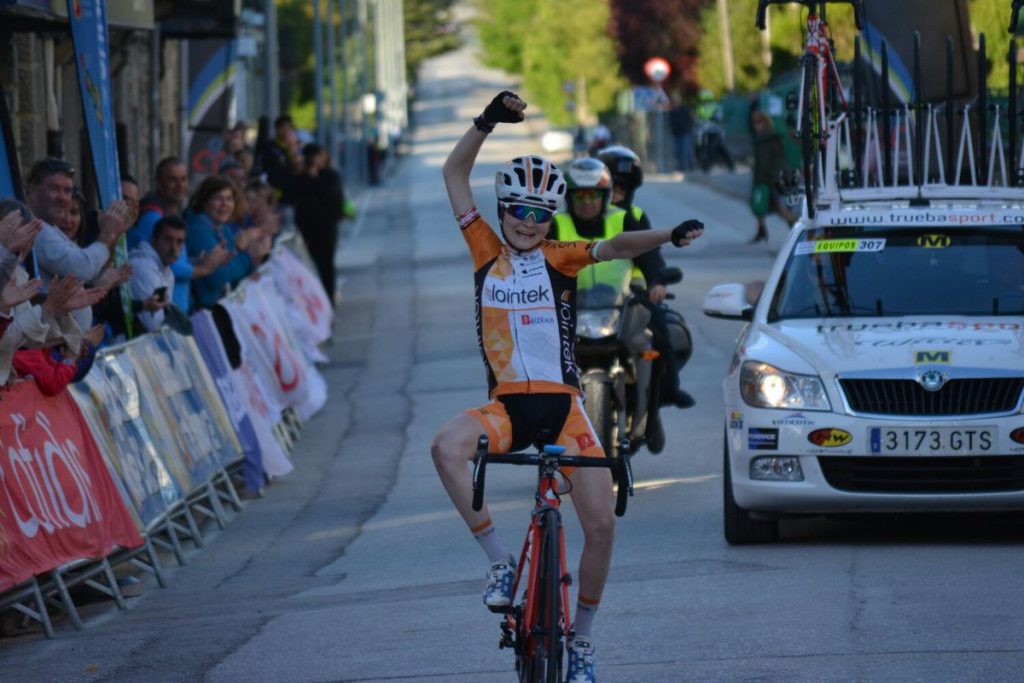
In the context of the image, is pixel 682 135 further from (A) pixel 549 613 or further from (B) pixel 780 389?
(A) pixel 549 613

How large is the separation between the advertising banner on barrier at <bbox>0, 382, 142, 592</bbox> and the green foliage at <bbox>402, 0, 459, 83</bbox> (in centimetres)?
15517

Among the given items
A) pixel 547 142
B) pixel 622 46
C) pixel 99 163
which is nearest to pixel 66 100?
pixel 99 163

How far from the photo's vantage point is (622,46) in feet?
286

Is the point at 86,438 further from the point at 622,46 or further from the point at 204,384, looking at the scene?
the point at 622,46

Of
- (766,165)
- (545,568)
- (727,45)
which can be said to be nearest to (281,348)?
(545,568)

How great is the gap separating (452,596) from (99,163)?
4.89m

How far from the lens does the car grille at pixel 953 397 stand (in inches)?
Answer: 422

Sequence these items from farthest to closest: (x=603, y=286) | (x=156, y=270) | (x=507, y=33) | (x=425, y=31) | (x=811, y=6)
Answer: (x=425, y=31) → (x=507, y=33) → (x=156, y=270) → (x=811, y=6) → (x=603, y=286)

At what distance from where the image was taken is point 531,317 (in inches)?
314

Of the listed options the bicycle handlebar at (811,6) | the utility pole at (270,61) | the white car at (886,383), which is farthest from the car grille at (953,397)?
the utility pole at (270,61)

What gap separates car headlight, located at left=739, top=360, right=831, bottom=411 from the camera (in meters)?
10.9

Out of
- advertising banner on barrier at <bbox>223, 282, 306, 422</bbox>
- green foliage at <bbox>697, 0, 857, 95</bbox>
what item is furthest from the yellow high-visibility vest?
green foliage at <bbox>697, 0, 857, 95</bbox>

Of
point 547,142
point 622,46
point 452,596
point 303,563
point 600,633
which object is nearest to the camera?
point 600,633

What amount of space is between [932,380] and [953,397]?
0.48ft
